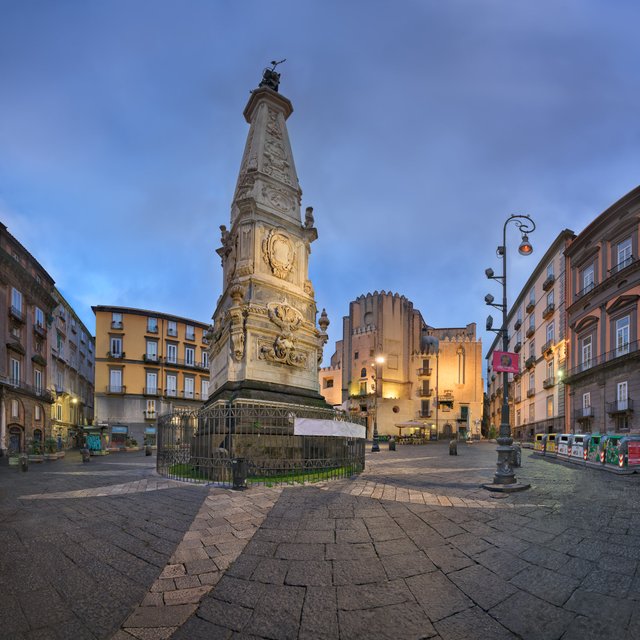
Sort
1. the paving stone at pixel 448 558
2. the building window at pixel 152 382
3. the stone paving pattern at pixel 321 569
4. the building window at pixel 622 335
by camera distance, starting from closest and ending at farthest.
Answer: the stone paving pattern at pixel 321 569, the paving stone at pixel 448 558, the building window at pixel 622 335, the building window at pixel 152 382

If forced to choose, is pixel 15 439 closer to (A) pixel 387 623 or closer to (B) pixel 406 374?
(A) pixel 387 623

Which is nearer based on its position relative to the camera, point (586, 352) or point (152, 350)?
point (586, 352)

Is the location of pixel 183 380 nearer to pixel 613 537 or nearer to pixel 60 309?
pixel 60 309

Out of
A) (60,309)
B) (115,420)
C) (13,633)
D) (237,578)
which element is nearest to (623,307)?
(237,578)

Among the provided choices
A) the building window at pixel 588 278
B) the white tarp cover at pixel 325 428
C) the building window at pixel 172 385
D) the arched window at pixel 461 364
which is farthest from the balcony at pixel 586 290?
the building window at pixel 172 385

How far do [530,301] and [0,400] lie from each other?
46.0 m

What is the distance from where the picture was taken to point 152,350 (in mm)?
44656

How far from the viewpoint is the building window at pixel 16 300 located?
27595 mm

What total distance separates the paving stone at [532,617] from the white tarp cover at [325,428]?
6846 millimetres

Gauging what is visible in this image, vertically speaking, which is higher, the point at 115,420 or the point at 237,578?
the point at 237,578

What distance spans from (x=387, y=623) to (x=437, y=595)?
679mm

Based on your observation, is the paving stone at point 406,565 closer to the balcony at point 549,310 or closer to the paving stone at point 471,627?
the paving stone at point 471,627

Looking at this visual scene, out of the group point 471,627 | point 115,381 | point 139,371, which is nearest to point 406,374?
point 139,371

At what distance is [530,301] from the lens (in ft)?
133
